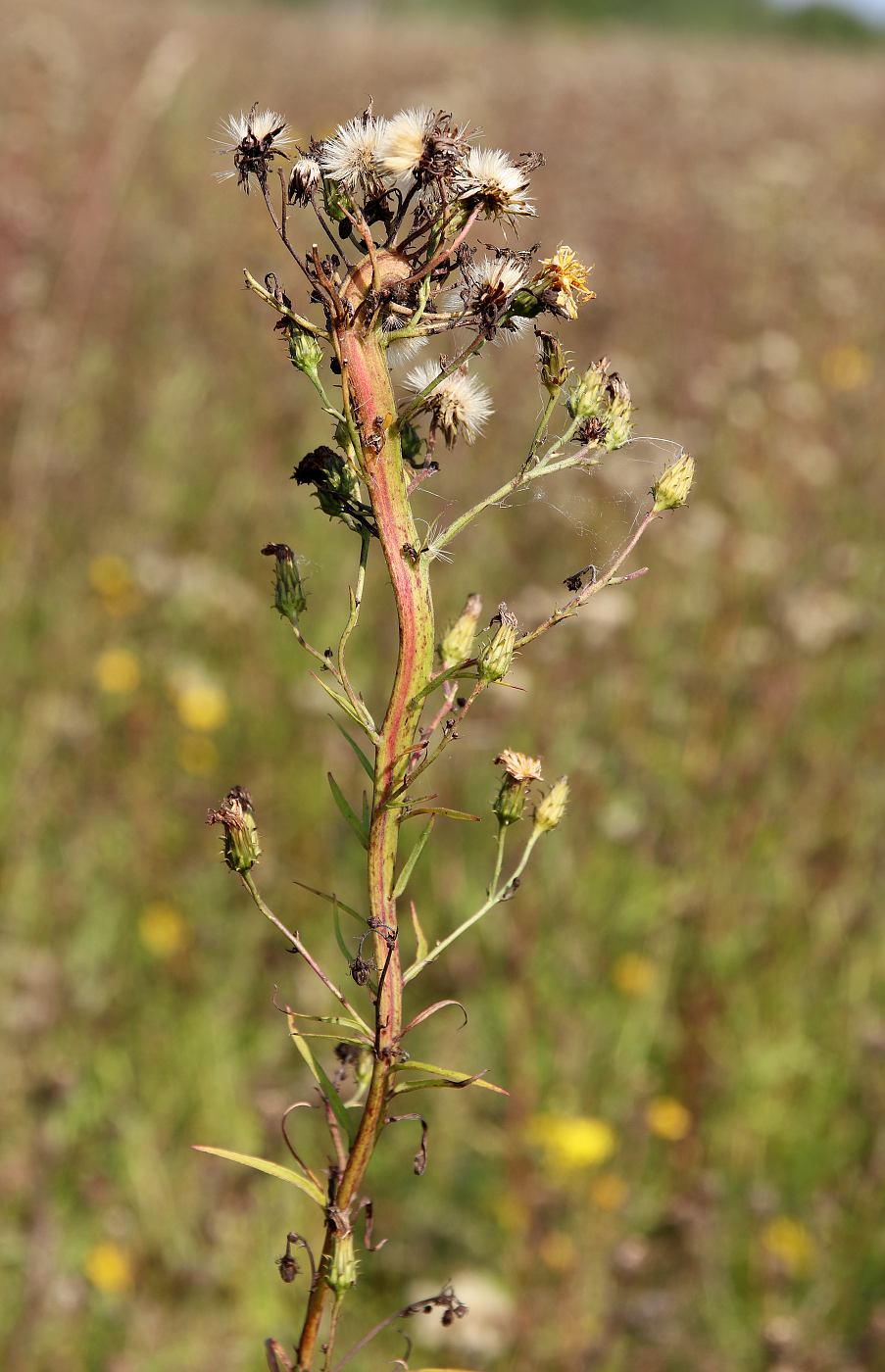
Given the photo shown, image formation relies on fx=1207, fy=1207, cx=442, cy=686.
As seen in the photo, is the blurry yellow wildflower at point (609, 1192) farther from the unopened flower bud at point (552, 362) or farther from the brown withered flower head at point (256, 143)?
the brown withered flower head at point (256, 143)

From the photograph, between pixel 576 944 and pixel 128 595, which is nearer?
pixel 576 944

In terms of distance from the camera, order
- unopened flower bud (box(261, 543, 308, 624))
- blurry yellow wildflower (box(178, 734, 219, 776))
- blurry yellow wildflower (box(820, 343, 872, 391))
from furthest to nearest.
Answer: blurry yellow wildflower (box(820, 343, 872, 391))
blurry yellow wildflower (box(178, 734, 219, 776))
unopened flower bud (box(261, 543, 308, 624))

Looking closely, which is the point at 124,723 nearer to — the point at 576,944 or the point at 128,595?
the point at 128,595

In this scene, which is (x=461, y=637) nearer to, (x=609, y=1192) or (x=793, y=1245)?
(x=609, y=1192)

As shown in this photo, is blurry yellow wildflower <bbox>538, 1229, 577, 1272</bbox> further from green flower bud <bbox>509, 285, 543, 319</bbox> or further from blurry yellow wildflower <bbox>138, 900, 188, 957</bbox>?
green flower bud <bbox>509, 285, 543, 319</bbox>

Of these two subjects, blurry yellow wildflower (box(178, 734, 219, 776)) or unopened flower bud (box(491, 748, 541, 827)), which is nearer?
unopened flower bud (box(491, 748, 541, 827))

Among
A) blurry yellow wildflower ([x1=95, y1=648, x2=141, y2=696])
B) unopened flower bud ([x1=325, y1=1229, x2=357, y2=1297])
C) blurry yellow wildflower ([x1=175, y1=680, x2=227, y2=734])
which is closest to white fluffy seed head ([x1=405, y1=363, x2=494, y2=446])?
unopened flower bud ([x1=325, y1=1229, x2=357, y2=1297])

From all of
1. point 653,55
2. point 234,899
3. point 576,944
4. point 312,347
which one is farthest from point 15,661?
point 653,55

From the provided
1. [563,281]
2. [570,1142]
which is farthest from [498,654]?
[570,1142]
